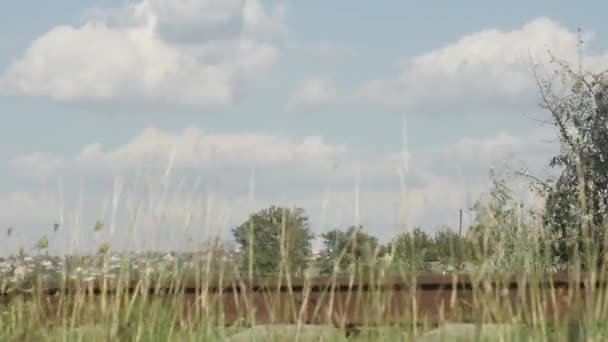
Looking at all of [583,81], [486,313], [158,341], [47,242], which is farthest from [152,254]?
[583,81]

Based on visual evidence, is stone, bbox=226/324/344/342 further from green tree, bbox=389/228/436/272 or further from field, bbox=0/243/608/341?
green tree, bbox=389/228/436/272

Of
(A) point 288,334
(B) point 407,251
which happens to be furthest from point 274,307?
(B) point 407,251

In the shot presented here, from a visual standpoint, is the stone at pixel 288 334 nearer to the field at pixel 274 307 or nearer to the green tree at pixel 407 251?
the field at pixel 274 307

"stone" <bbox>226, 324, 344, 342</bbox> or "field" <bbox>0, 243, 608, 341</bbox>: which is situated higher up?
"field" <bbox>0, 243, 608, 341</bbox>

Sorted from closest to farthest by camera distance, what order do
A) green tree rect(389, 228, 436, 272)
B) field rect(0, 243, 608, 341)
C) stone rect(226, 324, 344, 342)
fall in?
1. field rect(0, 243, 608, 341)
2. green tree rect(389, 228, 436, 272)
3. stone rect(226, 324, 344, 342)

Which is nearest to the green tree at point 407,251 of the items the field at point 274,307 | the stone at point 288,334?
the field at point 274,307

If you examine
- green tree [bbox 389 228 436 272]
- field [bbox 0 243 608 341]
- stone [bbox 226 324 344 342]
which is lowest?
stone [bbox 226 324 344 342]

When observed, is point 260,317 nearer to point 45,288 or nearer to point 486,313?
point 45,288

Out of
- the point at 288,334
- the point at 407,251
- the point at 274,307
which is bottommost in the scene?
the point at 288,334

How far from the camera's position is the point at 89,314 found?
22.6ft

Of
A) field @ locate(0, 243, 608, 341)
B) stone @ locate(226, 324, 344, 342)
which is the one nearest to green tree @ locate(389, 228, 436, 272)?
field @ locate(0, 243, 608, 341)

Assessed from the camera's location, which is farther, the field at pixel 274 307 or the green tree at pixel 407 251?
the green tree at pixel 407 251

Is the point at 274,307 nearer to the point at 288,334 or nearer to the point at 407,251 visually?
the point at 288,334

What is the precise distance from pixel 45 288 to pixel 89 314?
2.96 meters
